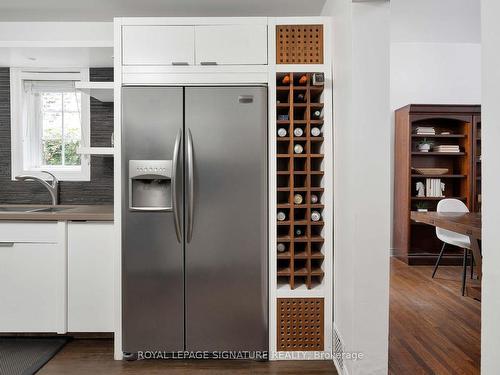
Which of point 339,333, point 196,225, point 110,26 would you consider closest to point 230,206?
point 196,225

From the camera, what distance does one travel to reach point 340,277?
7.40ft

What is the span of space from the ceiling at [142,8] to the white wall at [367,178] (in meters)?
0.80

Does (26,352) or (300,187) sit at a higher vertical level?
(300,187)

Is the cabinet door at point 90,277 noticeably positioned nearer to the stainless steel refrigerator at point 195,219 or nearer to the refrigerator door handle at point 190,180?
the stainless steel refrigerator at point 195,219

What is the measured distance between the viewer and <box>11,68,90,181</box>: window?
321 cm

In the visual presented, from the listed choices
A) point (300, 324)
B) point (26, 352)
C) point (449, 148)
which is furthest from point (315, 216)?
point (449, 148)

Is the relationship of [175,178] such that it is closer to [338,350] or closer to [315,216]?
[315,216]

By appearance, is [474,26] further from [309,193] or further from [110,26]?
[110,26]

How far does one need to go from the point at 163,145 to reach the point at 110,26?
1354 millimetres

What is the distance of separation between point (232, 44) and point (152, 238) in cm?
130

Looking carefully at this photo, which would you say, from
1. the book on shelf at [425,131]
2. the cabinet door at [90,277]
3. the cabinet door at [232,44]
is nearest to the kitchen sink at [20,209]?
the cabinet door at [90,277]

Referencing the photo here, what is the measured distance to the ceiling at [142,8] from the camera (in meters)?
2.63

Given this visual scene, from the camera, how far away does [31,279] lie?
256 cm

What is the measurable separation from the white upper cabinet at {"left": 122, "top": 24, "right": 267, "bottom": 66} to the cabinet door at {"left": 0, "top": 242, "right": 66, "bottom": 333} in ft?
4.62
